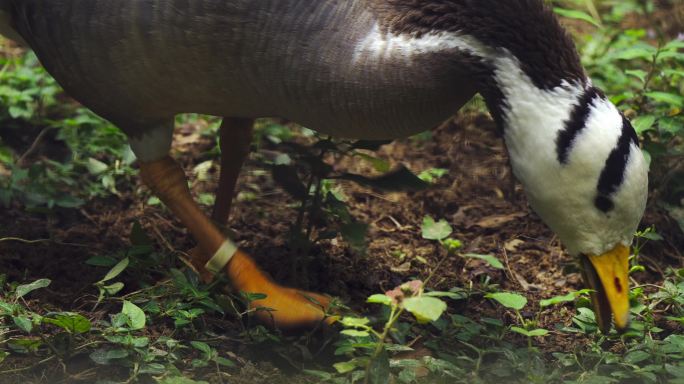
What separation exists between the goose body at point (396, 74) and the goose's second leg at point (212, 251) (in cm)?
32

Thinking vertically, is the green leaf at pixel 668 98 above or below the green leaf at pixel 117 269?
above

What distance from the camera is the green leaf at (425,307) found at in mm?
3066

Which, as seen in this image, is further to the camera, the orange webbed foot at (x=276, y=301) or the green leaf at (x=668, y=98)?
the green leaf at (x=668, y=98)

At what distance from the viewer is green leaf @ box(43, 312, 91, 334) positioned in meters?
3.54

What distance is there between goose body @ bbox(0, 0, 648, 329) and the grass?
296 mm

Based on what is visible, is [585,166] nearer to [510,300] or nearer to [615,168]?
[615,168]

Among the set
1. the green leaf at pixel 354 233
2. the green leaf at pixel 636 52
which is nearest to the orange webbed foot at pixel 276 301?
the green leaf at pixel 354 233

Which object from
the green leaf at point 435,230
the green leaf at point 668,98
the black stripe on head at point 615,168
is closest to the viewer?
the black stripe on head at point 615,168

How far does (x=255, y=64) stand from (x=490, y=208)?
6.07ft

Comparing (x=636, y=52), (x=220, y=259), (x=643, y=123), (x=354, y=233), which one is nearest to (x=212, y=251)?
(x=220, y=259)

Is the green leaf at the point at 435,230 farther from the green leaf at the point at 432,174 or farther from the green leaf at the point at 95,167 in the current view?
the green leaf at the point at 95,167

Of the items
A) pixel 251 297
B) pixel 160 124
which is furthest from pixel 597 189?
pixel 160 124

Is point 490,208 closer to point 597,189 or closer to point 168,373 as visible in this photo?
point 597,189

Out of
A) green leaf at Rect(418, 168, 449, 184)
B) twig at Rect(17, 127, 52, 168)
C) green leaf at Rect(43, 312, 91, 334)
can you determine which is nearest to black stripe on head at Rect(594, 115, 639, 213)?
green leaf at Rect(43, 312, 91, 334)
